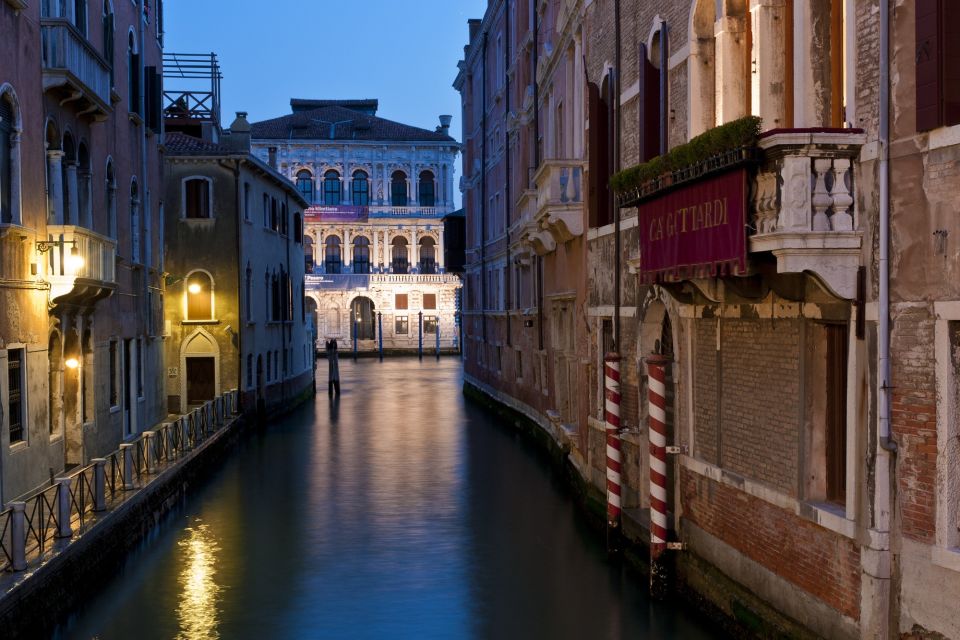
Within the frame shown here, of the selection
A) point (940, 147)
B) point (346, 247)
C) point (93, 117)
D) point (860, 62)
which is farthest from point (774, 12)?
point (346, 247)

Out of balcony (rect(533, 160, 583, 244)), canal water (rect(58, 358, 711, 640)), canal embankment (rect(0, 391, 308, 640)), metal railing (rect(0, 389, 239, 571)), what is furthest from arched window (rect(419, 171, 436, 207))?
balcony (rect(533, 160, 583, 244))

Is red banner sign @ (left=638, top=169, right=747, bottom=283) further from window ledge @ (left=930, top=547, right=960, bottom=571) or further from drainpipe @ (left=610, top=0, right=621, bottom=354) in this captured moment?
drainpipe @ (left=610, top=0, right=621, bottom=354)

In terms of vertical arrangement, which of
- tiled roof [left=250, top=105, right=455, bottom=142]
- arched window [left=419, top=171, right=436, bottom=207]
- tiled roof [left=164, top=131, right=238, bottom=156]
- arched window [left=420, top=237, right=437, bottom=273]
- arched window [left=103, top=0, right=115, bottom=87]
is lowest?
arched window [left=420, top=237, right=437, bottom=273]

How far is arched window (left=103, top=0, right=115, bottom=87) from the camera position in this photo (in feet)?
53.3

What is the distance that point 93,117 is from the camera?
15070 mm

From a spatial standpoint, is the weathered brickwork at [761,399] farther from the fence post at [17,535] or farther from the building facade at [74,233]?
the building facade at [74,233]

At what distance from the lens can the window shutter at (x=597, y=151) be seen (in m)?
13.2

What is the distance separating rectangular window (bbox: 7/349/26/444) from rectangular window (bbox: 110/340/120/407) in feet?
16.1

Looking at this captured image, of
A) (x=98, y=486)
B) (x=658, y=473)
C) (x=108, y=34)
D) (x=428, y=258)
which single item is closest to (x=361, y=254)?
(x=428, y=258)

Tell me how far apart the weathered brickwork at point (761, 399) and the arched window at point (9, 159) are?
22.8ft

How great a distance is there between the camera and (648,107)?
35.6 ft

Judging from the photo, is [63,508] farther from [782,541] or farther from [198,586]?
[782,541]

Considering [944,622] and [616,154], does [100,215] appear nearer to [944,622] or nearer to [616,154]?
[616,154]

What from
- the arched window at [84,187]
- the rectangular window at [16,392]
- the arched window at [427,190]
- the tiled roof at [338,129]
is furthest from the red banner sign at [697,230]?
the tiled roof at [338,129]
